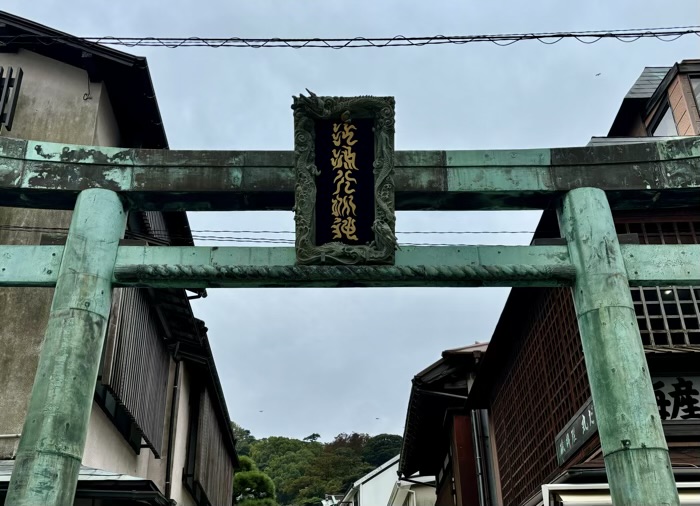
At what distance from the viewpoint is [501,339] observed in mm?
15461

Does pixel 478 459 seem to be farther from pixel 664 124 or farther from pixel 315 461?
pixel 315 461

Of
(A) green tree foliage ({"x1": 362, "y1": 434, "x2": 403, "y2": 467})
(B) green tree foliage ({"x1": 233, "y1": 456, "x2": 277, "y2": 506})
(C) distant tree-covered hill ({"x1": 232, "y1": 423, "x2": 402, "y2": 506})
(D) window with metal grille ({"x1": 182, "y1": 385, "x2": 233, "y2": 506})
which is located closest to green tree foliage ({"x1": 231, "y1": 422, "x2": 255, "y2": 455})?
(C) distant tree-covered hill ({"x1": 232, "y1": 423, "x2": 402, "y2": 506})

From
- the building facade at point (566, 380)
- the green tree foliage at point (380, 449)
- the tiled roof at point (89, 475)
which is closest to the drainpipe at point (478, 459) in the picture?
the building facade at point (566, 380)

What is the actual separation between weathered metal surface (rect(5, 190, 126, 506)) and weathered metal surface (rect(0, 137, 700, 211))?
44cm

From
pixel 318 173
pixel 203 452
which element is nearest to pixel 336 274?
pixel 318 173

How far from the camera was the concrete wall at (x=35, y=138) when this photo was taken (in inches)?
416

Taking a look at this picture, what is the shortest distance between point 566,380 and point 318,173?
613cm

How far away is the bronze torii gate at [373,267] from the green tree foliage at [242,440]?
3070 inches

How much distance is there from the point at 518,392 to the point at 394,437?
238ft

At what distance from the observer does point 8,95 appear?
12109mm

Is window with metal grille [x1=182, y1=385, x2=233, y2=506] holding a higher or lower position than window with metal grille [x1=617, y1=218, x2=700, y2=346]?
higher

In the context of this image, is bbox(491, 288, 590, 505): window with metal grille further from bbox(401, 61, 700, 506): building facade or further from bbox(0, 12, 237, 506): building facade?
bbox(0, 12, 237, 506): building facade

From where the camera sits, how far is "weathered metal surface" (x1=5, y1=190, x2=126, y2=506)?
6523mm

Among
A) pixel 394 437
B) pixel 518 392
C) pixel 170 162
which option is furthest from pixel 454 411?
pixel 394 437
